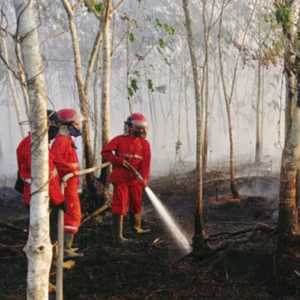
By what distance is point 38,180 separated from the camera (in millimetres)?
3688

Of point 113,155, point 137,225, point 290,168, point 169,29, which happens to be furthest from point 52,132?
point 169,29

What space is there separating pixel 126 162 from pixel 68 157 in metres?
1.38

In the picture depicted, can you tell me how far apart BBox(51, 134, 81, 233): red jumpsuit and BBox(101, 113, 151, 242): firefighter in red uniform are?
1.18 m

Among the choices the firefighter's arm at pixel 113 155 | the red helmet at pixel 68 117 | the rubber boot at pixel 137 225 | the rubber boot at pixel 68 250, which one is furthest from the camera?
the rubber boot at pixel 137 225

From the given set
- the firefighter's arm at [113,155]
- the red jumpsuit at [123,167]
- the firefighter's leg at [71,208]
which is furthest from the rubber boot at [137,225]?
the firefighter's leg at [71,208]

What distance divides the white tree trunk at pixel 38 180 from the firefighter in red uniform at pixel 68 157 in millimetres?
1908

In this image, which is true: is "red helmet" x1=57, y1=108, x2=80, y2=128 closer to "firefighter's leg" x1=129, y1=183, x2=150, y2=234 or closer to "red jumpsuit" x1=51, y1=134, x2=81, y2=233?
"red jumpsuit" x1=51, y1=134, x2=81, y2=233

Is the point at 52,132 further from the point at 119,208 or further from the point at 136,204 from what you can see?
the point at 136,204

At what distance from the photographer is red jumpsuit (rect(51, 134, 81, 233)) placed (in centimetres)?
566

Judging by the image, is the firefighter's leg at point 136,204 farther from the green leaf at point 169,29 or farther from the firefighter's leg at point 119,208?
the green leaf at point 169,29

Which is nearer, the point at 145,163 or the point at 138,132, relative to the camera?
the point at 138,132

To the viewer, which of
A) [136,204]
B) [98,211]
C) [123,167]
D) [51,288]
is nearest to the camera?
Result: [51,288]

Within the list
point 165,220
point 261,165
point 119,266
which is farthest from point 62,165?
point 261,165

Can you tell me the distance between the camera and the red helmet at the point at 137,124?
6961 millimetres
